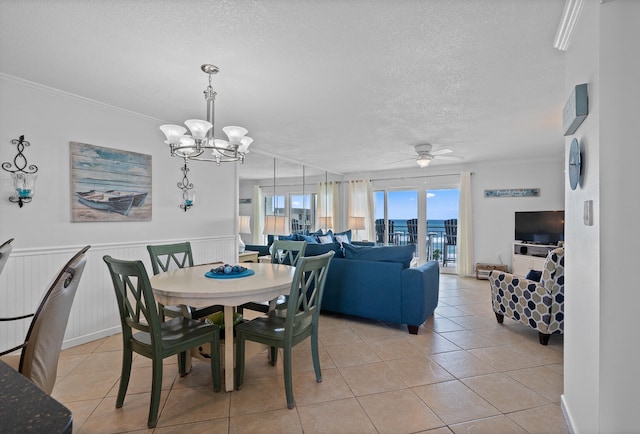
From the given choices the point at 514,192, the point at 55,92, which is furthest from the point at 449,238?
the point at 55,92

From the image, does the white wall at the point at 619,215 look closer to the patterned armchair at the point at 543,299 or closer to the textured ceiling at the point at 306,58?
the textured ceiling at the point at 306,58

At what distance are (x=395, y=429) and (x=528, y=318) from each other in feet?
6.92

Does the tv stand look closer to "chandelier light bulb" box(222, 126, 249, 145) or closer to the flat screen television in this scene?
the flat screen television

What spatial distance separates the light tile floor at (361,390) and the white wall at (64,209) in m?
0.53

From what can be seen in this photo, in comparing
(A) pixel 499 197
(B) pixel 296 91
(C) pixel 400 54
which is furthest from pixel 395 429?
(A) pixel 499 197

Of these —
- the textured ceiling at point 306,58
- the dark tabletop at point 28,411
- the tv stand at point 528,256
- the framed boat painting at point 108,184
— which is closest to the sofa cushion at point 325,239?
the textured ceiling at point 306,58

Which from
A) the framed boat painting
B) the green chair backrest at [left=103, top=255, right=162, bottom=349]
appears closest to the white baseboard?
the green chair backrest at [left=103, top=255, right=162, bottom=349]

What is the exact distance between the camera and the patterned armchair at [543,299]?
114 inches

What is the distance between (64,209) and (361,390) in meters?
3.08

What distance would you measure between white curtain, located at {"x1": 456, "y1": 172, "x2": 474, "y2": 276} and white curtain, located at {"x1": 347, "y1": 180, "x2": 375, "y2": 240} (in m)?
1.99

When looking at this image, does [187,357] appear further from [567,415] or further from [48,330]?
[567,415]

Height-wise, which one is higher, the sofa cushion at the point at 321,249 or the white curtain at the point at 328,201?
the white curtain at the point at 328,201

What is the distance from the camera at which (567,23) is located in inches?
67.5

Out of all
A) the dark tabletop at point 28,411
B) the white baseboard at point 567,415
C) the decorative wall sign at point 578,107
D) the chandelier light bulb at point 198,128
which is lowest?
the white baseboard at point 567,415
